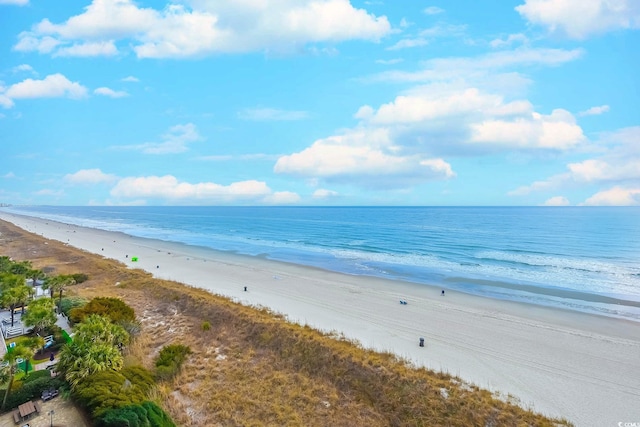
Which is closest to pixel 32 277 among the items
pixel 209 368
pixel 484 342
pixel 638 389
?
pixel 209 368

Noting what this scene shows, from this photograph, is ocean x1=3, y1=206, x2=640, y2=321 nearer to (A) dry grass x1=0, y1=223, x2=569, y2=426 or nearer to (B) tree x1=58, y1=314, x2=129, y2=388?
(A) dry grass x1=0, y1=223, x2=569, y2=426

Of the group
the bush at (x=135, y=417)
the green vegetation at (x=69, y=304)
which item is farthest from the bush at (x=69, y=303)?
the bush at (x=135, y=417)

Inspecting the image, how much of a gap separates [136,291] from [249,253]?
36.0 meters

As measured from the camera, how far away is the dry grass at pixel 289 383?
19.5 metres

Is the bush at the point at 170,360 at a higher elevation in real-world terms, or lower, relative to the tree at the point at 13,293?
lower

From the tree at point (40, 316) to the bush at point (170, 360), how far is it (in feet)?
37.2

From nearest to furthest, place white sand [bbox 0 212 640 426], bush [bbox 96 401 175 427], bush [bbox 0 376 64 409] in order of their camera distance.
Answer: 1. bush [bbox 96 401 175 427]
2. bush [bbox 0 376 64 409]
3. white sand [bbox 0 212 640 426]

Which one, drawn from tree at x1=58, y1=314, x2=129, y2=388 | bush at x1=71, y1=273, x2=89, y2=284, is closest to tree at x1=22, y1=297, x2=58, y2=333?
tree at x1=58, y1=314, x2=129, y2=388

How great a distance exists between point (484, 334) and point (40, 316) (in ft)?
128

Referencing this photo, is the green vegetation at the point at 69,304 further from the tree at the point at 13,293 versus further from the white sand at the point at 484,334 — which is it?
the white sand at the point at 484,334

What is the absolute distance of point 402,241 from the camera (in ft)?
309

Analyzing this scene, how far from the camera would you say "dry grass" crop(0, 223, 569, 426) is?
19484 millimetres

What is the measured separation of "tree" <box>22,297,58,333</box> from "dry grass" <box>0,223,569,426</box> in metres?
7.65

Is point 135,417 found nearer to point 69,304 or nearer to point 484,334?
point 69,304
